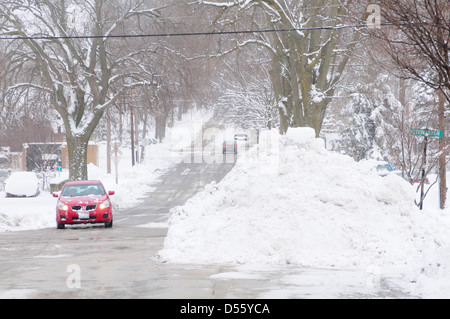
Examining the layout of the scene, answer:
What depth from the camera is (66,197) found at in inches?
863

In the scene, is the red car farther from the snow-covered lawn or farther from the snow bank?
the snow-covered lawn

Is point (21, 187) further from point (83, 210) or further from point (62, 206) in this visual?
point (83, 210)

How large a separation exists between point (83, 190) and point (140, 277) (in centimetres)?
1229

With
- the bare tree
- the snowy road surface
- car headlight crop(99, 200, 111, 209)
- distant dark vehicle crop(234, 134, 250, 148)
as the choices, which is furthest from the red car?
distant dark vehicle crop(234, 134, 250, 148)

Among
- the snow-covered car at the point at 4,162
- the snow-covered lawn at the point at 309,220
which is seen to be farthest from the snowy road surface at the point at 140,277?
the snow-covered car at the point at 4,162

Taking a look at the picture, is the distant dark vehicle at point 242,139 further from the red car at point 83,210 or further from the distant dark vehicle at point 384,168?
the red car at point 83,210

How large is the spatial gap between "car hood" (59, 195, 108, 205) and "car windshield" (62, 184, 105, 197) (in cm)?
67

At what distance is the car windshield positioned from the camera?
22.5m

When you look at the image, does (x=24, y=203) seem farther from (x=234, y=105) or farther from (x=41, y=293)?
(x=234, y=105)

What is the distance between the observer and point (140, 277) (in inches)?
438

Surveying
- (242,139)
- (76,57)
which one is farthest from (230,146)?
(76,57)

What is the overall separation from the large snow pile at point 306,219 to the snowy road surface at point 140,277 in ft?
2.28
